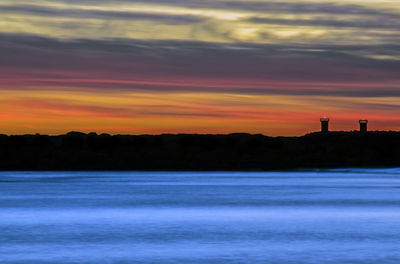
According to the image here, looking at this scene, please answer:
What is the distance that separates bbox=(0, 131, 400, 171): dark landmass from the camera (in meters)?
116

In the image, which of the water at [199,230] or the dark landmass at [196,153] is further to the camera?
the dark landmass at [196,153]

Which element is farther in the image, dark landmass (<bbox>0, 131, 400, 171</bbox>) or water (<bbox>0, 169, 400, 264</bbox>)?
dark landmass (<bbox>0, 131, 400, 171</bbox>)

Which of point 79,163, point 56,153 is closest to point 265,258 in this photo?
point 79,163

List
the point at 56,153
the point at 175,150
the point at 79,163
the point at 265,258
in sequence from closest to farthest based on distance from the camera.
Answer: the point at 265,258 → the point at 79,163 → the point at 56,153 → the point at 175,150

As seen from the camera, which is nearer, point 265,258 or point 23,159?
point 265,258

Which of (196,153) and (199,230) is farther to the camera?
A: (196,153)

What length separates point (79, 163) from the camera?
11662cm

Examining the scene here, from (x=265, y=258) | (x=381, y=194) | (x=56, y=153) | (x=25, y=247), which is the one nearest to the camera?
(x=265, y=258)

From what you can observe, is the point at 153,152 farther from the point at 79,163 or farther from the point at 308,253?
the point at 308,253

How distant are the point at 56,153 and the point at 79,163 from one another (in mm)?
9840

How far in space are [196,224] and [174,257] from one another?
6129 mm

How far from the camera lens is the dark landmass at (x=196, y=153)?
11631cm

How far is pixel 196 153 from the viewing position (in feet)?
431

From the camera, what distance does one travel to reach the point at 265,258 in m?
15.3
